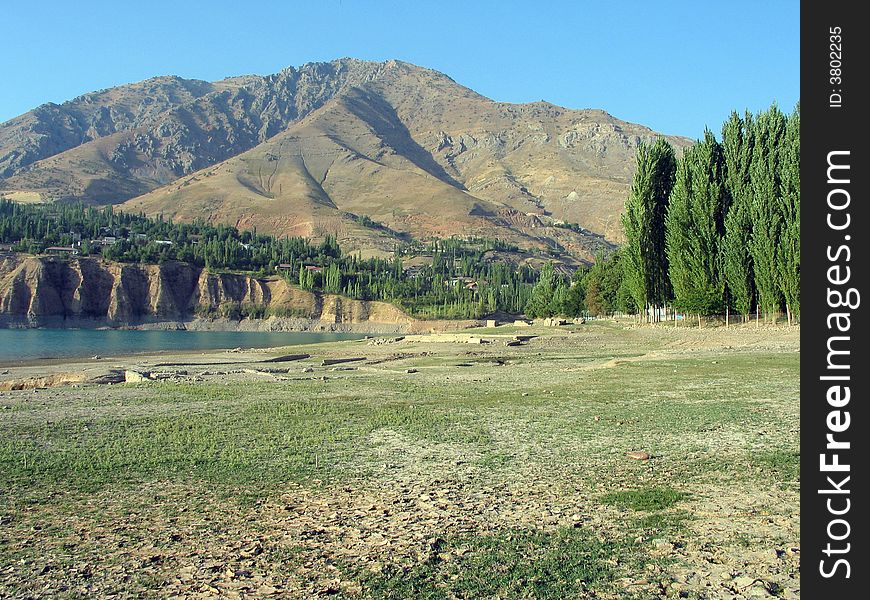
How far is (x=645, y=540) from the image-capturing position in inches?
342

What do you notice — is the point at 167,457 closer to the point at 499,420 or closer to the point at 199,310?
the point at 499,420

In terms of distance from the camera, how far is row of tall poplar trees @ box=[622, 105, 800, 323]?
160 feet

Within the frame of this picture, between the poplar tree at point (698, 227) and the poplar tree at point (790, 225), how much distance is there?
20.3ft

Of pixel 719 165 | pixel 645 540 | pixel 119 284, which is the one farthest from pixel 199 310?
pixel 645 540

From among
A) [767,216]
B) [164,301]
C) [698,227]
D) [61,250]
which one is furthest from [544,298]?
[61,250]

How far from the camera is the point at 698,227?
5603 cm

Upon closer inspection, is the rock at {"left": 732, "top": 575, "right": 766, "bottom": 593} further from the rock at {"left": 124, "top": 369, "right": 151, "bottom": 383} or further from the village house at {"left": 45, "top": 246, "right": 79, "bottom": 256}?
the village house at {"left": 45, "top": 246, "right": 79, "bottom": 256}

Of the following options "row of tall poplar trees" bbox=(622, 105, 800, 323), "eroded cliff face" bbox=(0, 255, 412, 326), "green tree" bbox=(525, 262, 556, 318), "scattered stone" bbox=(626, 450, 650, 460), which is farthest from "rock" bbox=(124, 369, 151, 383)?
"eroded cliff face" bbox=(0, 255, 412, 326)

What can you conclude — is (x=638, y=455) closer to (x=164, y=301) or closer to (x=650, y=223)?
(x=650, y=223)

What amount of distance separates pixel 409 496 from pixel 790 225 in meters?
44.9
